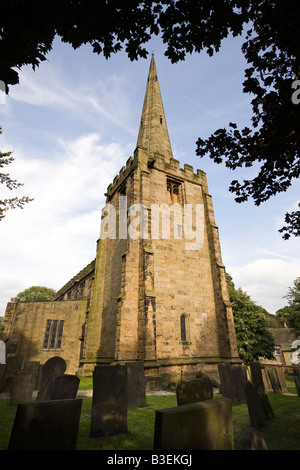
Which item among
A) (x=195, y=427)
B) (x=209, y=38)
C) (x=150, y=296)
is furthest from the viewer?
(x=150, y=296)

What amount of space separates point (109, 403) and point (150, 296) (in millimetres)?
6872

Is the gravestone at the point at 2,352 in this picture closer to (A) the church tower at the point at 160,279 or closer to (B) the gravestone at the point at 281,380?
(A) the church tower at the point at 160,279

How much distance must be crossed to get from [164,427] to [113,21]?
5948 mm

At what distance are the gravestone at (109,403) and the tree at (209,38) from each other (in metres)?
5.11

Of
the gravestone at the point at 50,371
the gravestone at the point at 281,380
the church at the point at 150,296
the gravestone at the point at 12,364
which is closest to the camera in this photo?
the gravestone at the point at 50,371

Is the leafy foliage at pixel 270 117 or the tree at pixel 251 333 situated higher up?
the leafy foliage at pixel 270 117

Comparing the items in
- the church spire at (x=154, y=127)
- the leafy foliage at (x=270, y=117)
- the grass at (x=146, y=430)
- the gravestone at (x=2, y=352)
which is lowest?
the grass at (x=146, y=430)

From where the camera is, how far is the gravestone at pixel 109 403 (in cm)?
423

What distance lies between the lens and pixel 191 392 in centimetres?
430

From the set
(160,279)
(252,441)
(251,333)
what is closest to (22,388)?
(252,441)

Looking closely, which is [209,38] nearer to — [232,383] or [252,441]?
[252,441]

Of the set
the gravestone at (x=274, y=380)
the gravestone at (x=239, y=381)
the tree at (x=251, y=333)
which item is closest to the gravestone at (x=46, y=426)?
the gravestone at (x=239, y=381)

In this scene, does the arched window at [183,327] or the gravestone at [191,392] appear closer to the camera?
the gravestone at [191,392]
